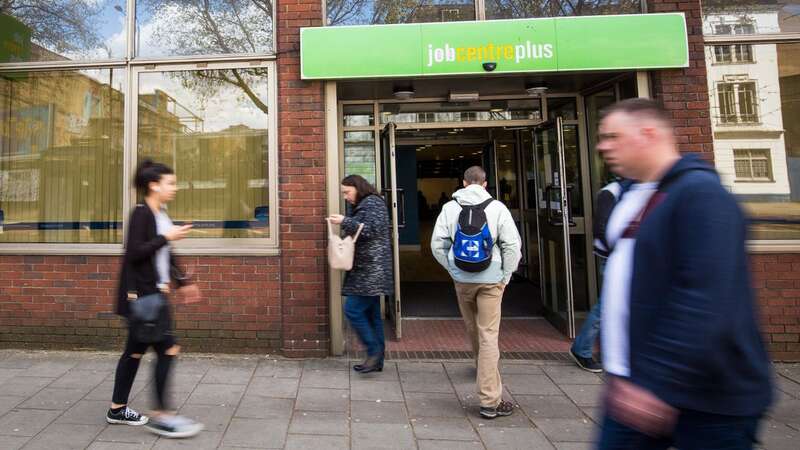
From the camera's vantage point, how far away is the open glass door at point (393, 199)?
5098mm

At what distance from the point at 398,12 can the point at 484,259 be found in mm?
3137

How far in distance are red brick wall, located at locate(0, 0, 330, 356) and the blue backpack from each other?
5.83 ft

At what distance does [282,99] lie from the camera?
187 inches

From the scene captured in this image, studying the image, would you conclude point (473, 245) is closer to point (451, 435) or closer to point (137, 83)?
point (451, 435)

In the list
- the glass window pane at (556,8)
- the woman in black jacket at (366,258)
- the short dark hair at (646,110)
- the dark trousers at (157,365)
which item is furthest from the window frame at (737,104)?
the dark trousers at (157,365)

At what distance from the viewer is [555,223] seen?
527cm

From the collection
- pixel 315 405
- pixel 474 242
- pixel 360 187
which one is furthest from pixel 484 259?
pixel 315 405

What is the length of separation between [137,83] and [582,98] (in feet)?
16.5

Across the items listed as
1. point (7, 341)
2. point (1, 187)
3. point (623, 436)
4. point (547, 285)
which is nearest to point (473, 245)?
point (623, 436)

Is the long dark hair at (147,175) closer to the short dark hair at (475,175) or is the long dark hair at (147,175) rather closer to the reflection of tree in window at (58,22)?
the short dark hair at (475,175)

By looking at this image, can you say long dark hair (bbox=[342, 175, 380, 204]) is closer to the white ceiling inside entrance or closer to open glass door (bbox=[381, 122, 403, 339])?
open glass door (bbox=[381, 122, 403, 339])

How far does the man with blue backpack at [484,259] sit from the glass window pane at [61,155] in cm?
378

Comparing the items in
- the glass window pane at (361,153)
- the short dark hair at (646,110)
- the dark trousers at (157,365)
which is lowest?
the dark trousers at (157,365)

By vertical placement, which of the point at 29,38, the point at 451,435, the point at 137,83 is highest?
the point at 29,38
